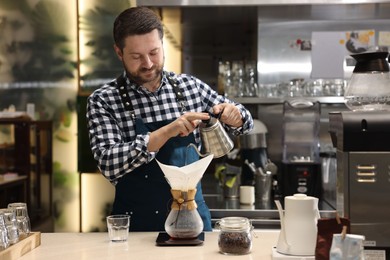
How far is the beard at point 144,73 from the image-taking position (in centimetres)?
251

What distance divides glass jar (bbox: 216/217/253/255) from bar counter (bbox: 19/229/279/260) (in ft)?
0.08

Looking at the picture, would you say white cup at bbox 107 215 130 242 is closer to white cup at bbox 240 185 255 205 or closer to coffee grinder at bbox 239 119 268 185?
white cup at bbox 240 185 255 205

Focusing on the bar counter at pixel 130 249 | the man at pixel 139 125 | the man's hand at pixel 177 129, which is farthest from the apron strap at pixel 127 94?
the bar counter at pixel 130 249

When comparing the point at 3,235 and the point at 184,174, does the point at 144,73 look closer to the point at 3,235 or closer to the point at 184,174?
the point at 184,174

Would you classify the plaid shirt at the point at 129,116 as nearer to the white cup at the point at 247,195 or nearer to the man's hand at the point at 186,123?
the man's hand at the point at 186,123

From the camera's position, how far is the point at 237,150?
3783 millimetres

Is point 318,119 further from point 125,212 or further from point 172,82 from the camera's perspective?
point 125,212

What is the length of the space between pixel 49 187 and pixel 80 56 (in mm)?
1040

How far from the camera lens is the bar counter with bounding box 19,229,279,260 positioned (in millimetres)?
1828

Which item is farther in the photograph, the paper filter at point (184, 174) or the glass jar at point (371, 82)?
the paper filter at point (184, 174)

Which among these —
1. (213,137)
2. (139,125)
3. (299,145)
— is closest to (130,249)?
(213,137)

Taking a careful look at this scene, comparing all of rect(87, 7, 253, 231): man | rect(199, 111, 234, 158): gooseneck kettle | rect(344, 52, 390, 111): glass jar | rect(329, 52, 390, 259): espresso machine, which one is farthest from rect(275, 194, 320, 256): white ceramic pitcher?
rect(87, 7, 253, 231): man

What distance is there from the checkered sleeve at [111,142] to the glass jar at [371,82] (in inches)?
35.3

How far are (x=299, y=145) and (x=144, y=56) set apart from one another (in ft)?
5.26
